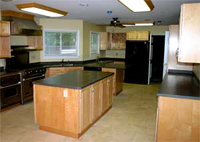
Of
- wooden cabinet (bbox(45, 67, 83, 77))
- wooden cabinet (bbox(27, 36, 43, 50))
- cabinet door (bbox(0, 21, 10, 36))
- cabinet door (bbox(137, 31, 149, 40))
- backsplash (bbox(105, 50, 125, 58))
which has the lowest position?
wooden cabinet (bbox(45, 67, 83, 77))

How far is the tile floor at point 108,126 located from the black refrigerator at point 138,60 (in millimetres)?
2556

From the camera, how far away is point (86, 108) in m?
3.42

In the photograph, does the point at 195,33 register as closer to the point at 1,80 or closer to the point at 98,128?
the point at 98,128

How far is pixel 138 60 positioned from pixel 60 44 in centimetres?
309

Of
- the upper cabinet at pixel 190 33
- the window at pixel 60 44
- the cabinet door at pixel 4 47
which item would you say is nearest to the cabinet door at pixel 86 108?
the upper cabinet at pixel 190 33

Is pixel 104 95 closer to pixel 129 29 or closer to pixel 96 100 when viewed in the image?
pixel 96 100

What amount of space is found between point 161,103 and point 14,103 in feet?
11.8

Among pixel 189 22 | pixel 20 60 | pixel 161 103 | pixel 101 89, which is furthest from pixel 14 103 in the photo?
pixel 189 22

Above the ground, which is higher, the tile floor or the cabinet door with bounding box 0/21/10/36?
the cabinet door with bounding box 0/21/10/36

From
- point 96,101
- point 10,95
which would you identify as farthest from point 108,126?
point 10,95

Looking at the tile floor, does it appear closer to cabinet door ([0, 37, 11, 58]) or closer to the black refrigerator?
cabinet door ([0, 37, 11, 58])

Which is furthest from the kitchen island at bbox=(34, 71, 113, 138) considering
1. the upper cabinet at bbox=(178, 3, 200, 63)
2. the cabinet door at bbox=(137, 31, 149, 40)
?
the cabinet door at bbox=(137, 31, 149, 40)

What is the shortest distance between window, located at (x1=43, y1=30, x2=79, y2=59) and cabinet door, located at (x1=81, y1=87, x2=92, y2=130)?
3769 millimetres

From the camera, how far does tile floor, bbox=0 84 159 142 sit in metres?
3.32
